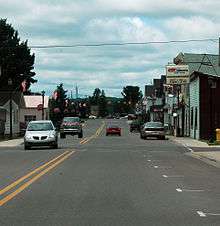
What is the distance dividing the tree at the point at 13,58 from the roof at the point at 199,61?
93.9 ft

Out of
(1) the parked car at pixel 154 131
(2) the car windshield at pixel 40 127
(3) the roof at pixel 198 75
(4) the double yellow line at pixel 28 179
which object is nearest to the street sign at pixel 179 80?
(3) the roof at pixel 198 75

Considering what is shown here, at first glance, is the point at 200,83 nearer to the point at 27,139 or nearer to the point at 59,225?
the point at 27,139

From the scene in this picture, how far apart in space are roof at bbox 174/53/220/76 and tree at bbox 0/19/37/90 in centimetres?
2861

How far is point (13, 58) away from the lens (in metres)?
101

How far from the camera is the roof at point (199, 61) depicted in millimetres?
76625

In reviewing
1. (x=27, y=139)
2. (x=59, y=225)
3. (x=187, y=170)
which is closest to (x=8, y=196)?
(x=59, y=225)

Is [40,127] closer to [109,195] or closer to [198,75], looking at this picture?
[109,195]

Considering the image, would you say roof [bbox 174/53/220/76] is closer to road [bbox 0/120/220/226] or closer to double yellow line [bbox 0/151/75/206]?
double yellow line [bbox 0/151/75/206]

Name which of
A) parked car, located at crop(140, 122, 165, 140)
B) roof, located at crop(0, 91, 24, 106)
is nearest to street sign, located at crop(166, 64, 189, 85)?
parked car, located at crop(140, 122, 165, 140)

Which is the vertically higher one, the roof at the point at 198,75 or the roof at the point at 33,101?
the roof at the point at 198,75

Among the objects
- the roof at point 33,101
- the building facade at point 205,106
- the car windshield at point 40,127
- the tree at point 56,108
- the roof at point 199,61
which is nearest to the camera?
the car windshield at point 40,127

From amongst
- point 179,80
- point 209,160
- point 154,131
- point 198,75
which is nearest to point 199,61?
point 179,80

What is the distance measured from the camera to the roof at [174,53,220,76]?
76.6 meters

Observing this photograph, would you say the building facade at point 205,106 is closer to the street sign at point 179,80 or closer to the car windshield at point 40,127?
the street sign at point 179,80
